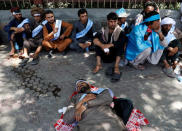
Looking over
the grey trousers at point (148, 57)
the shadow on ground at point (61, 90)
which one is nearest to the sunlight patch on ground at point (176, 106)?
the shadow on ground at point (61, 90)

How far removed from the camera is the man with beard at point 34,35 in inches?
184

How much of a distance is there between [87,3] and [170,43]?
2898 mm

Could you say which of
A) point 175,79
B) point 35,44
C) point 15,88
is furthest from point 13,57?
point 175,79

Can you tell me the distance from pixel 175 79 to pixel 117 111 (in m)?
1.76

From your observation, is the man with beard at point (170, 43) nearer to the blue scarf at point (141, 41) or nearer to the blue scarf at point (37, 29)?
the blue scarf at point (141, 41)

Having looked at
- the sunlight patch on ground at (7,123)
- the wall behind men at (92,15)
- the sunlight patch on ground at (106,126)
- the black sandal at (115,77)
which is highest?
the wall behind men at (92,15)

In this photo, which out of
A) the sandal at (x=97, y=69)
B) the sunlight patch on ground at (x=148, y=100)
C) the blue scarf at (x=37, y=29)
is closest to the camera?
the sunlight patch on ground at (x=148, y=100)

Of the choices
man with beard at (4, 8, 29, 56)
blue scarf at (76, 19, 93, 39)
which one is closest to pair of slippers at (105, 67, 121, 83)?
blue scarf at (76, 19, 93, 39)

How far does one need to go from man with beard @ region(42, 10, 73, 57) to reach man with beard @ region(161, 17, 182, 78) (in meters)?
2.39

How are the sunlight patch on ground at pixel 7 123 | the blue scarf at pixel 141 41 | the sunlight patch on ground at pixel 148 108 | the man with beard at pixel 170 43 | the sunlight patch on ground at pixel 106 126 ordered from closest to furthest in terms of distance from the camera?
the sunlight patch on ground at pixel 106 126, the sunlight patch on ground at pixel 7 123, the sunlight patch on ground at pixel 148 108, the blue scarf at pixel 141 41, the man with beard at pixel 170 43

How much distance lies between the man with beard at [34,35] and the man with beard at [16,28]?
17cm

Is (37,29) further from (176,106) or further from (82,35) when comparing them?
(176,106)

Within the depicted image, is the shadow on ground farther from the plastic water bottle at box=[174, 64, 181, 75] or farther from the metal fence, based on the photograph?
the metal fence

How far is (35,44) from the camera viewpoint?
4.95 m
